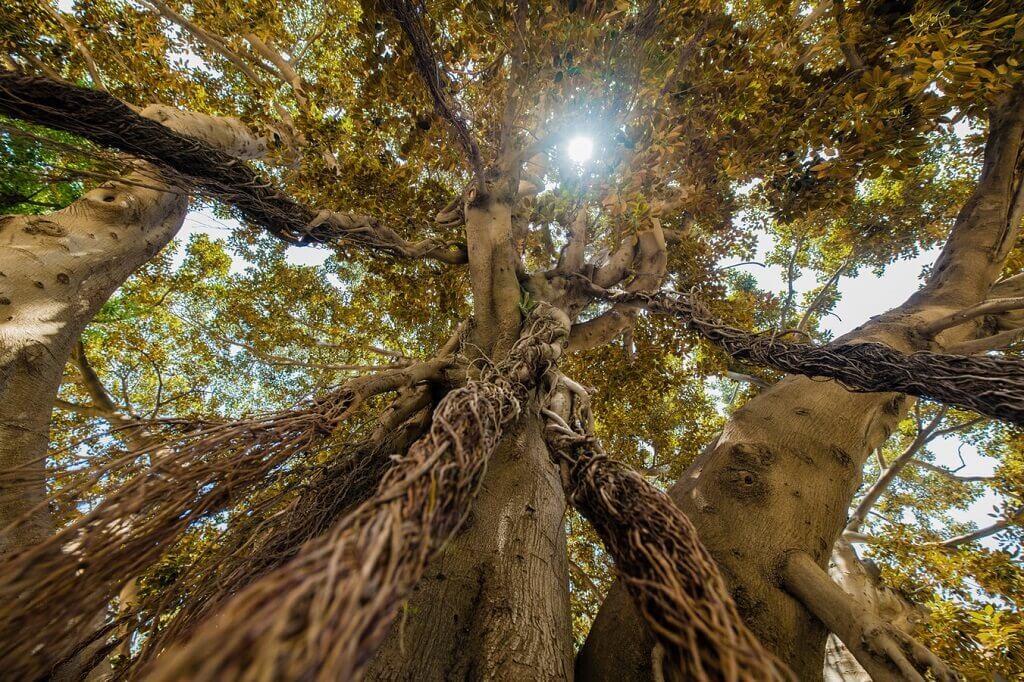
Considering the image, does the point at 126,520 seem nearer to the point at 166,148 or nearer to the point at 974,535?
the point at 166,148

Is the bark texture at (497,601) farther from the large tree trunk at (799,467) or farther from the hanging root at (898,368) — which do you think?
the hanging root at (898,368)

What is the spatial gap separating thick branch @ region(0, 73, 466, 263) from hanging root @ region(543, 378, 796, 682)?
1.97 meters

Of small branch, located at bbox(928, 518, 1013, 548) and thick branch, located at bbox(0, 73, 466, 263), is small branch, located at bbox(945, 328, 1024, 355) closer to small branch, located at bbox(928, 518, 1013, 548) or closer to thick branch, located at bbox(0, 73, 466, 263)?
small branch, located at bbox(928, 518, 1013, 548)

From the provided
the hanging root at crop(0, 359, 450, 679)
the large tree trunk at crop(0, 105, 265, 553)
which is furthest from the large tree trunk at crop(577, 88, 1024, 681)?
the large tree trunk at crop(0, 105, 265, 553)

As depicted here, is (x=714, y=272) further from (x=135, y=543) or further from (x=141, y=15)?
(x=141, y=15)

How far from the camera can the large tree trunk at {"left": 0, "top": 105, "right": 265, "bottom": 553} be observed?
4.60 feet

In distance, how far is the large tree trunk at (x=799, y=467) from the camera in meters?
1.31

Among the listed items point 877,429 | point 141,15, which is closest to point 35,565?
point 877,429

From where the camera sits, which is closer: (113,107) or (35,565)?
(35,565)

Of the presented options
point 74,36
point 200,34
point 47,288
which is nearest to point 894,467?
point 47,288

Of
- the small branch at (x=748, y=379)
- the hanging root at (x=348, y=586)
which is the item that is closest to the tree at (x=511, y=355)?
the hanging root at (x=348, y=586)

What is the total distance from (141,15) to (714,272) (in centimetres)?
615

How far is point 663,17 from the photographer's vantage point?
2.49 meters

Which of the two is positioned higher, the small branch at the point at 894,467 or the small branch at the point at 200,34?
the small branch at the point at 200,34
